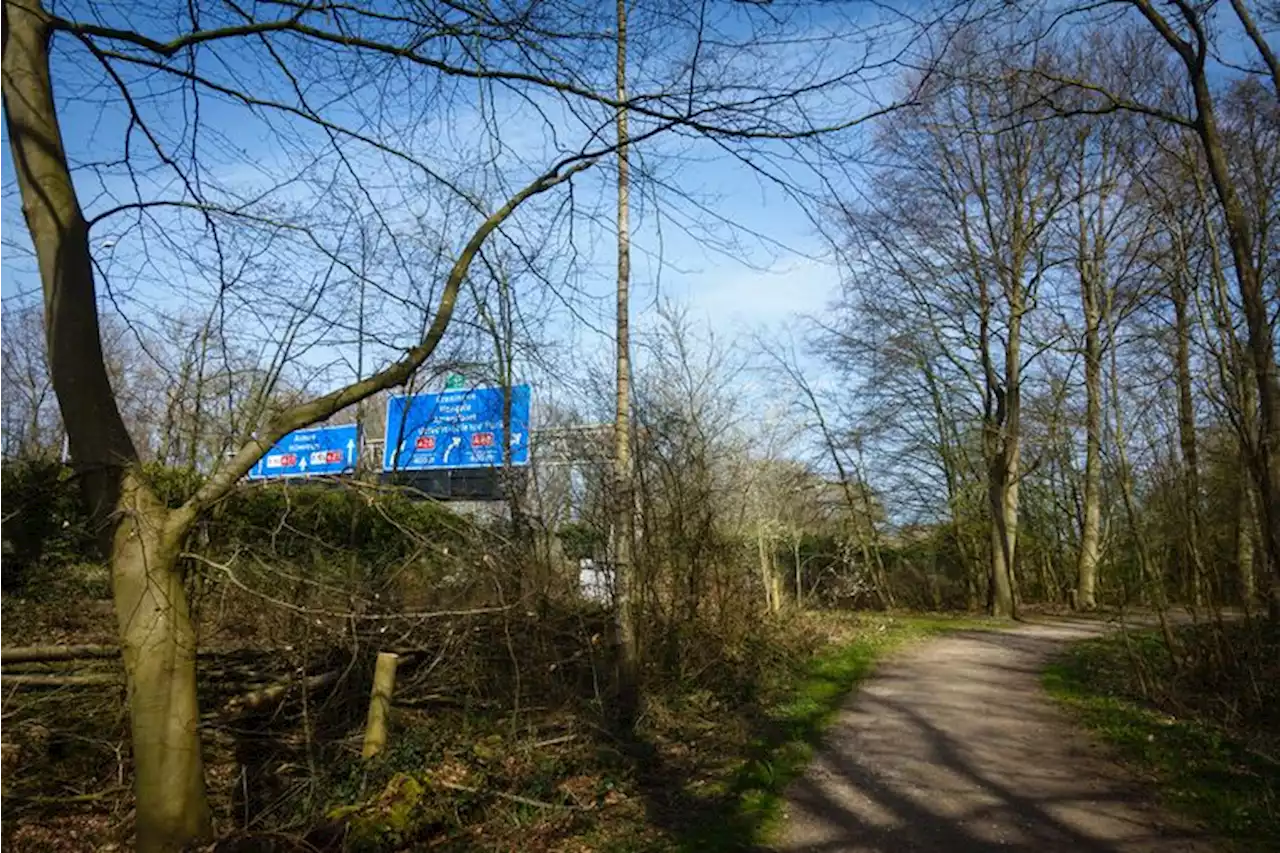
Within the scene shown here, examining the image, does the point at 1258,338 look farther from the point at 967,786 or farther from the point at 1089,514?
the point at 1089,514

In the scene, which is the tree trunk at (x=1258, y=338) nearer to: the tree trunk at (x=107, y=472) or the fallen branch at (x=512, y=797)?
the fallen branch at (x=512, y=797)

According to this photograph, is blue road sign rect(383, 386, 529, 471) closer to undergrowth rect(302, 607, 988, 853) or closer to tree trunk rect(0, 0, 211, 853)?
undergrowth rect(302, 607, 988, 853)

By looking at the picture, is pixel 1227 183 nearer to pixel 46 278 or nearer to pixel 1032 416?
pixel 46 278

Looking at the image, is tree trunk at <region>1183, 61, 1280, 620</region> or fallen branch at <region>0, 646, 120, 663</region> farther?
tree trunk at <region>1183, 61, 1280, 620</region>

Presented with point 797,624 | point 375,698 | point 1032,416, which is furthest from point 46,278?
point 1032,416

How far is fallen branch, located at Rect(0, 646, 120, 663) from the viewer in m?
7.13

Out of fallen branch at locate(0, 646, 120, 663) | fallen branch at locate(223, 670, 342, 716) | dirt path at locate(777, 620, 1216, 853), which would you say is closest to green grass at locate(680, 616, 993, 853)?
dirt path at locate(777, 620, 1216, 853)

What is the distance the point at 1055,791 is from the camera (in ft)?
21.7

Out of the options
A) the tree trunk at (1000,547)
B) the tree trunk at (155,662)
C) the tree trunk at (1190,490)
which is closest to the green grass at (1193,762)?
the tree trunk at (1190,490)

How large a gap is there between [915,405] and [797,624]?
42.2 feet

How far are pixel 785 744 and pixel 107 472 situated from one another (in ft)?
19.8

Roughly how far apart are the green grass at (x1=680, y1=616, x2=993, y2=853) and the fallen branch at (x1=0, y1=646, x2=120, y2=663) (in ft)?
16.1

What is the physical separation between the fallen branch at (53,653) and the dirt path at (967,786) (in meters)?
5.56

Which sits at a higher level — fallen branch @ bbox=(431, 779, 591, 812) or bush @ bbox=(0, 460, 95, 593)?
bush @ bbox=(0, 460, 95, 593)
